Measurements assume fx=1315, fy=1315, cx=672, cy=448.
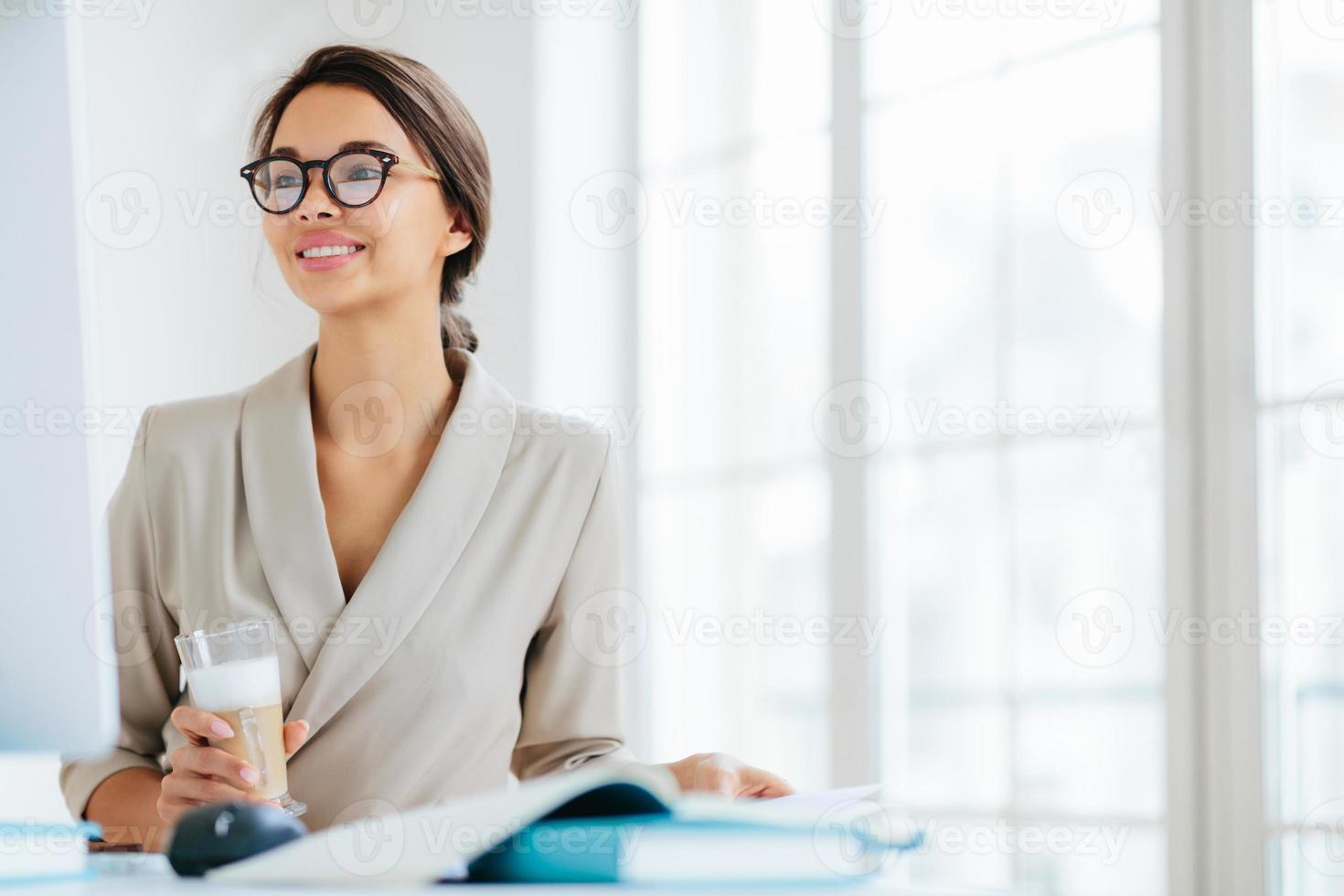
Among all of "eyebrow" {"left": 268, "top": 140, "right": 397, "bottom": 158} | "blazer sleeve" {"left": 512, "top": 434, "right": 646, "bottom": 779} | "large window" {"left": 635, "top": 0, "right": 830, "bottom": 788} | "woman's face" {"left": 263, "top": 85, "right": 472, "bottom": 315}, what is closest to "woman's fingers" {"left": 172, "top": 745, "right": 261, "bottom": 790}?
"blazer sleeve" {"left": 512, "top": 434, "right": 646, "bottom": 779}

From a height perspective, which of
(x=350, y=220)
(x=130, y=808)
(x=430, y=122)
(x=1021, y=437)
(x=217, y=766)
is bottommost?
(x=130, y=808)

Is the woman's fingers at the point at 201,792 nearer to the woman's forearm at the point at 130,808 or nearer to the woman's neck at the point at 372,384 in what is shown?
the woman's forearm at the point at 130,808

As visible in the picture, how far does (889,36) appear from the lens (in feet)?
8.66

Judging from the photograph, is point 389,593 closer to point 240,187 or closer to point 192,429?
point 192,429

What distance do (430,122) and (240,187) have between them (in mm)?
1495

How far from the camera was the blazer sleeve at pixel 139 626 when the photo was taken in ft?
4.67

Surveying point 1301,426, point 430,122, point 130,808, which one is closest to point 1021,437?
point 1301,426

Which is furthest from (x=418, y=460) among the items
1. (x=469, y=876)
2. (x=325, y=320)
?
(x=469, y=876)

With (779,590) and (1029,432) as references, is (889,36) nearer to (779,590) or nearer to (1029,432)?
(1029,432)

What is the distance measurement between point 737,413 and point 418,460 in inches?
61.0

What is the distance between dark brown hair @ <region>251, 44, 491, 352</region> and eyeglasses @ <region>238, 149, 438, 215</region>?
0.08 m

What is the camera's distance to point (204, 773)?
1.07 metres

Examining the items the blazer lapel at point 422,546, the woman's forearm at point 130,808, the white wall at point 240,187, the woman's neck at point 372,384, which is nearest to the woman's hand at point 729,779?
the blazer lapel at point 422,546

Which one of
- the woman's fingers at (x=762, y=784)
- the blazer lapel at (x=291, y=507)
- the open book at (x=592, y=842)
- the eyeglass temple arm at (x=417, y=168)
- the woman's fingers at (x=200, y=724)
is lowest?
the woman's fingers at (x=762, y=784)
